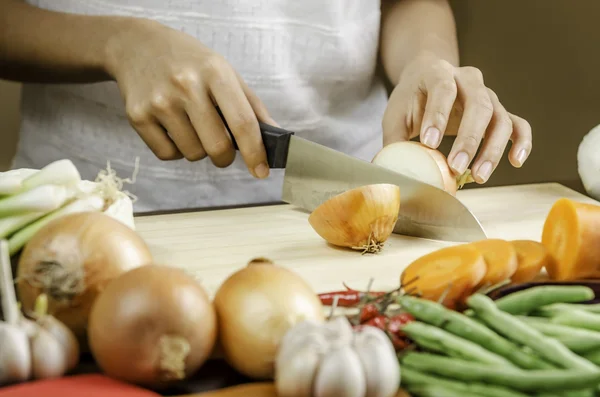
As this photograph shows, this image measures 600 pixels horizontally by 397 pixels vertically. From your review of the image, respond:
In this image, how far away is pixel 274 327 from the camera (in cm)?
77

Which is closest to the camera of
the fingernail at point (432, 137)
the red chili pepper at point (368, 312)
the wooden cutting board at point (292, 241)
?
the red chili pepper at point (368, 312)

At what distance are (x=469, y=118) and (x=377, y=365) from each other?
84 cm

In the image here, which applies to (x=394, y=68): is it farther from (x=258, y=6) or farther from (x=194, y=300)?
(x=194, y=300)

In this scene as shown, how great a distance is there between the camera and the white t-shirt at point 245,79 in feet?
5.33

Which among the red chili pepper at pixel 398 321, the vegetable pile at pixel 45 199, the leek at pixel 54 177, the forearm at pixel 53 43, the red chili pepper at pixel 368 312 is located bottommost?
the red chili pepper at pixel 368 312

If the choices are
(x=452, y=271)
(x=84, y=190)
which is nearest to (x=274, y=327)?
(x=452, y=271)

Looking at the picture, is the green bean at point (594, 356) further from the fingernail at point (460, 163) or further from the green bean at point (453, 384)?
the fingernail at point (460, 163)

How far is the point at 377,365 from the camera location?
2.31 feet

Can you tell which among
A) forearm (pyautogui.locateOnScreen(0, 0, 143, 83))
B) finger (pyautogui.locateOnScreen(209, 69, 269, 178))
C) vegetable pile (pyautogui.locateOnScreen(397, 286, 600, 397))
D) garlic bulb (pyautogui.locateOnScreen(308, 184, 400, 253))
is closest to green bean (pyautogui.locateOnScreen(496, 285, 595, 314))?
vegetable pile (pyautogui.locateOnScreen(397, 286, 600, 397))

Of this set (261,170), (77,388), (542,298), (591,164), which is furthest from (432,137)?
(77,388)

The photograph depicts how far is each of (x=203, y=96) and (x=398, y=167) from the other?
400 millimetres

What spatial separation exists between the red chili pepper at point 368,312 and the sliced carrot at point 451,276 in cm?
6

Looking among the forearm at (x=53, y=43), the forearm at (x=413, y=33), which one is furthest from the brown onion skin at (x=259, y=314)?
the forearm at (x=413, y=33)

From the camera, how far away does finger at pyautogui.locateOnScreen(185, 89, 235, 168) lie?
4.26 ft
